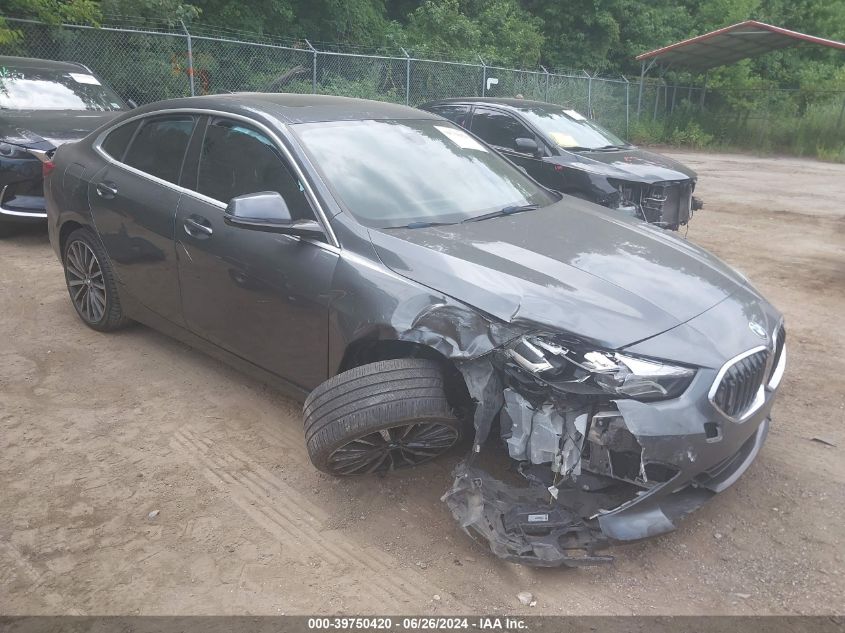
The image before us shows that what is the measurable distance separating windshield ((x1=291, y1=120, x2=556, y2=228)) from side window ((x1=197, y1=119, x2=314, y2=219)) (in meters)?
0.17

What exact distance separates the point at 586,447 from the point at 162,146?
309cm

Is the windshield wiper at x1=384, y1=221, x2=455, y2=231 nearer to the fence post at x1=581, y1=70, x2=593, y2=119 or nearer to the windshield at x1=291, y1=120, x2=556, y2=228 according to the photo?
the windshield at x1=291, y1=120, x2=556, y2=228

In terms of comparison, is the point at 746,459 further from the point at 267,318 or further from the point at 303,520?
the point at 267,318

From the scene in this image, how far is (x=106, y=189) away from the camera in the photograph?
429 cm

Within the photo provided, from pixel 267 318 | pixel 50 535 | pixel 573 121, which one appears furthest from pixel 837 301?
pixel 50 535

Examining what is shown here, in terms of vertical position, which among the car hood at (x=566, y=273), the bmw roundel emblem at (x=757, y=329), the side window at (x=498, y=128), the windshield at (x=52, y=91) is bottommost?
the bmw roundel emblem at (x=757, y=329)

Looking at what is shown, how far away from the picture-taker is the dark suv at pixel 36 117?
21.4 feet

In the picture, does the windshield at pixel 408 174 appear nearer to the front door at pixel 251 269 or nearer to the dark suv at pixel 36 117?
the front door at pixel 251 269

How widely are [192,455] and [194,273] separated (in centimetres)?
99

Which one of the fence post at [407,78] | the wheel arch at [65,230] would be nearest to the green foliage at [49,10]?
the fence post at [407,78]

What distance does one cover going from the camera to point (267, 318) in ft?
11.0

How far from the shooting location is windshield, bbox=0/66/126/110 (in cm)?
739

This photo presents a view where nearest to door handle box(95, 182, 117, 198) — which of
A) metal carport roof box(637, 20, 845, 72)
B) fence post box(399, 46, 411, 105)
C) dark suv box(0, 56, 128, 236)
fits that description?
dark suv box(0, 56, 128, 236)

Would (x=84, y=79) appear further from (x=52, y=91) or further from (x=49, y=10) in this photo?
(x=49, y=10)
